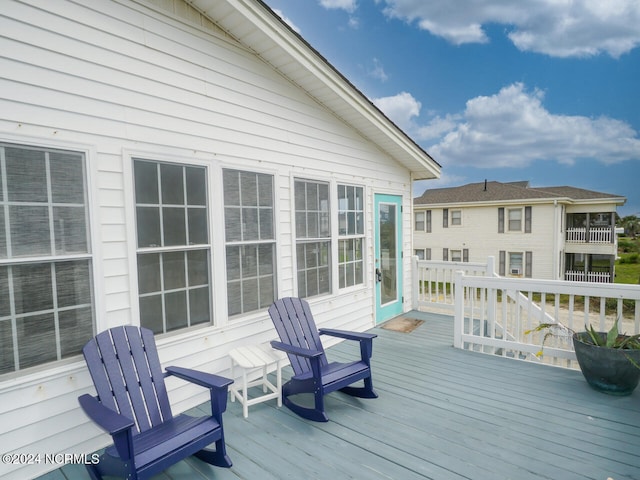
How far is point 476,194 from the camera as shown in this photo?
1652 centimetres

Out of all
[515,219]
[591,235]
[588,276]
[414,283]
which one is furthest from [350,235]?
[588,276]

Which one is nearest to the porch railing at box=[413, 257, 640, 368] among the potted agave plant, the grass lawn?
the potted agave plant

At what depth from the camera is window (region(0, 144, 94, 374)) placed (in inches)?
76.4

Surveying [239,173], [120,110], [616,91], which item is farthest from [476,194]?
[616,91]

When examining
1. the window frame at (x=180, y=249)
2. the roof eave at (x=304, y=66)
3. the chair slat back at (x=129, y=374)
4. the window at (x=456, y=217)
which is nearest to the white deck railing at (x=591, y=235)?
the window at (x=456, y=217)

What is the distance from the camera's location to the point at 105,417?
1688 millimetres

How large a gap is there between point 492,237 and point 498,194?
2.16 m

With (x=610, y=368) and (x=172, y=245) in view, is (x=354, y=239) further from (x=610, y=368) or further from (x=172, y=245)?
(x=610, y=368)

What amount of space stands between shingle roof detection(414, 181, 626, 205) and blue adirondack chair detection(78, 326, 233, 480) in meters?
16.6

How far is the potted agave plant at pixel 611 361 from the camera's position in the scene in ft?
9.11

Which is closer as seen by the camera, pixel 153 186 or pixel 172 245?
pixel 153 186

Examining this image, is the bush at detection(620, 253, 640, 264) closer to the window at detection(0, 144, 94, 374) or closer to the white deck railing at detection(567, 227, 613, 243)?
the white deck railing at detection(567, 227, 613, 243)

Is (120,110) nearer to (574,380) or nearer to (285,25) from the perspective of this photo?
(285,25)

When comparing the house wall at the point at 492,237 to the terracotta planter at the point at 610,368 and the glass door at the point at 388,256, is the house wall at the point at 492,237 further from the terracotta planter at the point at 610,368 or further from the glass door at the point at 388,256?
the terracotta planter at the point at 610,368
